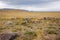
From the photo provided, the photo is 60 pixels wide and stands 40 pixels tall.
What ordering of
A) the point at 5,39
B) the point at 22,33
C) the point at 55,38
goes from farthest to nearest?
the point at 22,33
the point at 55,38
the point at 5,39

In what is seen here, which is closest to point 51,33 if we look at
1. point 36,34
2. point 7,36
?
point 36,34

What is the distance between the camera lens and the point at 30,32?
18.2 metres

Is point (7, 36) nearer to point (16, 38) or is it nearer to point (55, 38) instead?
point (16, 38)

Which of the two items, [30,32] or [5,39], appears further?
[30,32]

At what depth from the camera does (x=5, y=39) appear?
15547 millimetres

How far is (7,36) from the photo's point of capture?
1592cm

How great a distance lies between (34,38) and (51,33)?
7.77 ft

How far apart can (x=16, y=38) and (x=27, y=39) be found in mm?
955

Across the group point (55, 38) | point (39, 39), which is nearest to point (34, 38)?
point (39, 39)

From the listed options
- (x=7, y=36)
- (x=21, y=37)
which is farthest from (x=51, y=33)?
(x=7, y=36)

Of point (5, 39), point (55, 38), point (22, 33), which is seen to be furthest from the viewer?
point (22, 33)

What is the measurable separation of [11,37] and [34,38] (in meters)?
1.85

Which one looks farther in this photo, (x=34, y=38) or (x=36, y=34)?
(x=36, y=34)

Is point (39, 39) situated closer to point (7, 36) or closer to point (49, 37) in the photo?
point (49, 37)
